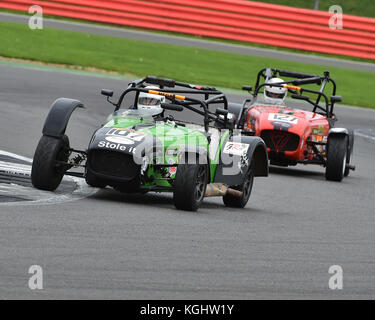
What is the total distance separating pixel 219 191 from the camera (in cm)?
1061

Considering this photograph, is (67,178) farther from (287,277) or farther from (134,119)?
(287,277)

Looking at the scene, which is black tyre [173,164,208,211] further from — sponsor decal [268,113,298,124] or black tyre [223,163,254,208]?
sponsor decal [268,113,298,124]

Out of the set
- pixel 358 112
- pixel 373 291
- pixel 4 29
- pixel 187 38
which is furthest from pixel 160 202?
pixel 187 38

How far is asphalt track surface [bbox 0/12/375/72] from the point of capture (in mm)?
29766

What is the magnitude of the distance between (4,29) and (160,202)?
18056mm

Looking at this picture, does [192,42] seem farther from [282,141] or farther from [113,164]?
[113,164]

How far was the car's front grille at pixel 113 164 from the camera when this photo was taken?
9.66 metres

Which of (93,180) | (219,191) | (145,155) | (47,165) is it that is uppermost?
(145,155)

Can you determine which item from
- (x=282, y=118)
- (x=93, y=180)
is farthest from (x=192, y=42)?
(x=93, y=180)

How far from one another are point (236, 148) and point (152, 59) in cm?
1588

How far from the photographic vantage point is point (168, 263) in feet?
23.0

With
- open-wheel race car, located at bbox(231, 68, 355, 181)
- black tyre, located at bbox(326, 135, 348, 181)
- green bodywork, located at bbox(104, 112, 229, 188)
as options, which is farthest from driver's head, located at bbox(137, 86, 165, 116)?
black tyre, located at bbox(326, 135, 348, 181)

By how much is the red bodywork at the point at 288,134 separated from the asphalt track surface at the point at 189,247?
1970 millimetres

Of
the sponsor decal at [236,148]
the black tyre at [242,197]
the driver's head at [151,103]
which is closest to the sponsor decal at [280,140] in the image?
the black tyre at [242,197]
